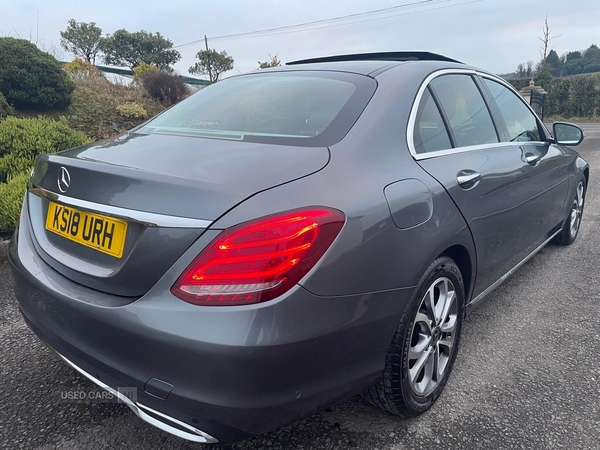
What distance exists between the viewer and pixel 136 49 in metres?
46.1

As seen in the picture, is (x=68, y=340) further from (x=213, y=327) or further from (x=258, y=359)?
(x=258, y=359)

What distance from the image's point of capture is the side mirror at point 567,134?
368cm

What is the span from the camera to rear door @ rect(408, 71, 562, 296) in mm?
2100

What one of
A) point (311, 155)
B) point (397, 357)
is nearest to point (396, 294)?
point (397, 357)

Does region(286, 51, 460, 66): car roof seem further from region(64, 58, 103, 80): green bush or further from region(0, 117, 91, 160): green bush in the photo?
region(64, 58, 103, 80): green bush

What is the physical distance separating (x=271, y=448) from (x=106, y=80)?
1264cm

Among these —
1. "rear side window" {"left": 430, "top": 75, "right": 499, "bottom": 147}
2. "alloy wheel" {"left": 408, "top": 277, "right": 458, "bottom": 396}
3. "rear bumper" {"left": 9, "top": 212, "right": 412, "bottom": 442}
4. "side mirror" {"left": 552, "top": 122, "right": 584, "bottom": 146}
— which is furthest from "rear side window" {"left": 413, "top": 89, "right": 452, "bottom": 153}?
"side mirror" {"left": 552, "top": 122, "right": 584, "bottom": 146}

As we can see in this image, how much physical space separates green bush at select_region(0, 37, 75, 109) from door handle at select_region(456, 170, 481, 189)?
868cm

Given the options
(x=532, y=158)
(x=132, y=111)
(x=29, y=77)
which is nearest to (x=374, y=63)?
(x=532, y=158)

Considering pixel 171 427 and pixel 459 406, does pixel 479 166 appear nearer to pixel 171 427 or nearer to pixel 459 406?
pixel 459 406

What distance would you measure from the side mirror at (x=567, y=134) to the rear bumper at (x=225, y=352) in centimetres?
292

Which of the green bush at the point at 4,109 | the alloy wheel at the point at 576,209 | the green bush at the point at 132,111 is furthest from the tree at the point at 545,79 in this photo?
the green bush at the point at 4,109

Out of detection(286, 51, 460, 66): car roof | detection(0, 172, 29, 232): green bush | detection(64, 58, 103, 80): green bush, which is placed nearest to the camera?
detection(286, 51, 460, 66): car roof

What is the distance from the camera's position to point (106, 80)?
1234 cm
